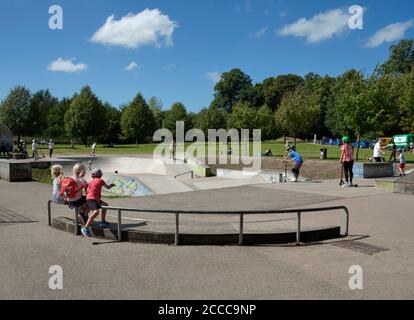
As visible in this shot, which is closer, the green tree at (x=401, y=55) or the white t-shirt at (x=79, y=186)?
the white t-shirt at (x=79, y=186)

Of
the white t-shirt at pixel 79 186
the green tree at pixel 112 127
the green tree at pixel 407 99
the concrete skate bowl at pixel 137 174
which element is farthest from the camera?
the green tree at pixel 112 127

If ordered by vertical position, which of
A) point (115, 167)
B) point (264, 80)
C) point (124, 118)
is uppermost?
point (264, 80)

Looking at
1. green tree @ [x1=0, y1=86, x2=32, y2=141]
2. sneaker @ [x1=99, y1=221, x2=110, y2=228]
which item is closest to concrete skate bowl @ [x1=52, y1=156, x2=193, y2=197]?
sneaker @ [x1=99, y1=221, x2=110, y2=228]

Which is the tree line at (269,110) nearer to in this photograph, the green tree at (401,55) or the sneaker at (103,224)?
the green tree at (401,55)

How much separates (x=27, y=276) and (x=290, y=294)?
3.72 m

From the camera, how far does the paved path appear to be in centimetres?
505

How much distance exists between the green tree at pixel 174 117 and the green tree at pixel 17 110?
95.1 feet

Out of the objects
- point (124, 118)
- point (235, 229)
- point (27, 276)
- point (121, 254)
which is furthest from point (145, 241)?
point (124, 118)

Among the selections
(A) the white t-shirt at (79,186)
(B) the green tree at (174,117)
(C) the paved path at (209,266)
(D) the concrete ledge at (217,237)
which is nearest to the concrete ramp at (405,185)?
(C) the paved path at (209,266)

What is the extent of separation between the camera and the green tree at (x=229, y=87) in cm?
11956

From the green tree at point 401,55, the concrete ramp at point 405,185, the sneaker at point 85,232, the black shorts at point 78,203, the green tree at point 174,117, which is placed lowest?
the sneaker at point 85,232

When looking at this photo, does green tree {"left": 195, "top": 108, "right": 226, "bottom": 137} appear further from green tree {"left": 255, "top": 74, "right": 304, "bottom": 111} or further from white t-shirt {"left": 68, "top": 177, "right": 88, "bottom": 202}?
white t-shirt {"left": 68, "top": 177, "right": 88, "bottom": 202}

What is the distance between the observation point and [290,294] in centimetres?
496

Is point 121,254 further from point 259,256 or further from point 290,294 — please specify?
point 290,294
